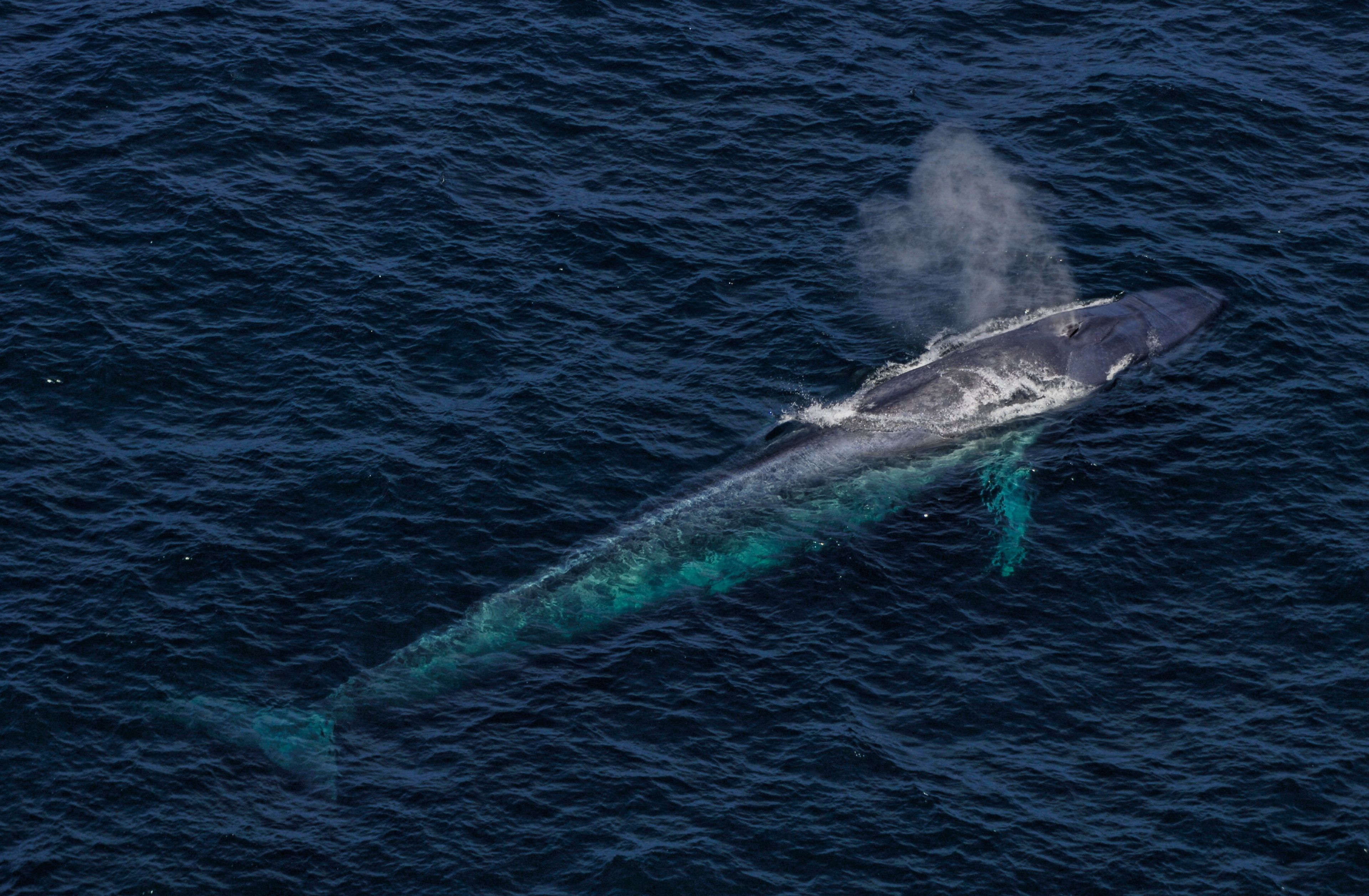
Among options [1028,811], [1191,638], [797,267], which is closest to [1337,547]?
[1191,638]

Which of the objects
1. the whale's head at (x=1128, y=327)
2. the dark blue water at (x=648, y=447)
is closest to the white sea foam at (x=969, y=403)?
the whale's head at (x=1128, y=327)

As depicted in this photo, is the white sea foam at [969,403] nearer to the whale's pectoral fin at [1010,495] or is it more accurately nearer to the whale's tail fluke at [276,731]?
the whale's pectoral fin at [1010,495]

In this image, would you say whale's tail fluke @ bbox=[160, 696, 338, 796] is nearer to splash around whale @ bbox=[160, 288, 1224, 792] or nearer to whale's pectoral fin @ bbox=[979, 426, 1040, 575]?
splash around whale @ bbox=[160, 288, 1224, 792]

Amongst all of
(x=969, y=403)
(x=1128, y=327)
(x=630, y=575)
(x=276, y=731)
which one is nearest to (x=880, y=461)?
(x=969, y=403)

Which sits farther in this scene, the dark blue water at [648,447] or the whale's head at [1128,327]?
the whale's head at [1128,327]

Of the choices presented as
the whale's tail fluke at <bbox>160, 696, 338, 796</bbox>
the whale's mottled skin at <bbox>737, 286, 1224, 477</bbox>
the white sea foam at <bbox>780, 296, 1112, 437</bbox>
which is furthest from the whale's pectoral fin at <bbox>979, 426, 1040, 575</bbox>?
the whale's tail fluke at <bbox>160, 696, 338, 796</bbox>
